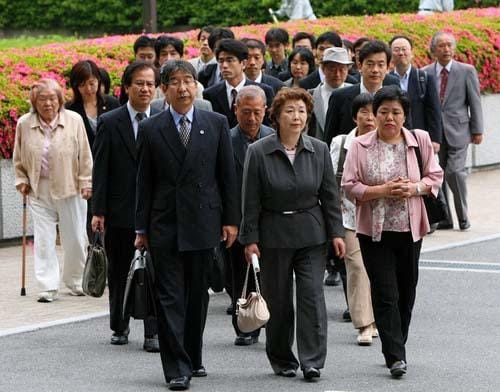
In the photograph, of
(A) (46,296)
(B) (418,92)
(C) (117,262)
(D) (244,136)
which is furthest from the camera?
(B) (418,92)

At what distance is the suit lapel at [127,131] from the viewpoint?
1059 centimetres

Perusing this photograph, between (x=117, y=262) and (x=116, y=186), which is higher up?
(x=116, y=186)

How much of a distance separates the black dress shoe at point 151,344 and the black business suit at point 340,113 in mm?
2453

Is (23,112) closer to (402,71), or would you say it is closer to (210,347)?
(402,71)

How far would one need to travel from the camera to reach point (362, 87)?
11734 mm

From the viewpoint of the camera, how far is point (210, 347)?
10297mm

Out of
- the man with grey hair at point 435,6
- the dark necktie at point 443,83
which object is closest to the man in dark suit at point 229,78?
the dark necktie at point 443,83

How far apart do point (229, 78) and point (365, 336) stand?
2957 millimetres

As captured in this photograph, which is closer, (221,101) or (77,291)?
(221,101)

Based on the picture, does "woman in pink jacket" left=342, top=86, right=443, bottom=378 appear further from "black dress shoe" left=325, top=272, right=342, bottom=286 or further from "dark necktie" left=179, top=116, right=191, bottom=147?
"black dress shoe" left=325, top=272, right=342, bottom=286

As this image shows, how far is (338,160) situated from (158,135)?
6.43 feet

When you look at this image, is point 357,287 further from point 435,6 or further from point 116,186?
point 435,6

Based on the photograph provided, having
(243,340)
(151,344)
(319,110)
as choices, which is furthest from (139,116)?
(319,110)

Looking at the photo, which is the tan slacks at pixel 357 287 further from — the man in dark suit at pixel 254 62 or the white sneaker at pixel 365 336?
the man in dark suit at pixel 254 62
